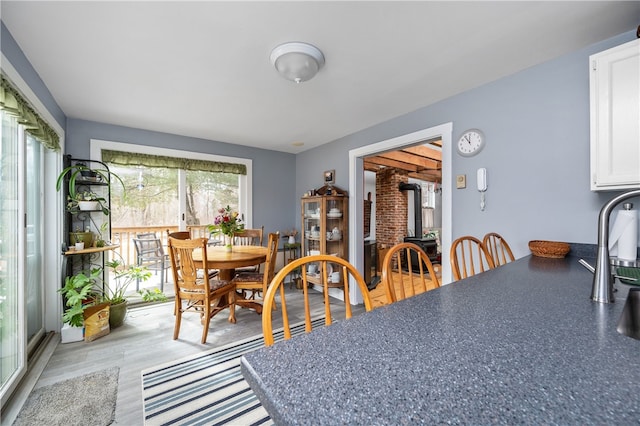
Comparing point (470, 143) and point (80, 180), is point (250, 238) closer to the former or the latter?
point (80, 180)

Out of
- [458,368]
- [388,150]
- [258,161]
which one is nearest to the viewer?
[458,368]

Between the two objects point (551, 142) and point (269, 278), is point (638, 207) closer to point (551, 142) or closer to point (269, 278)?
point (551, 142)

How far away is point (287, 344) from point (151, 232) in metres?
4.24

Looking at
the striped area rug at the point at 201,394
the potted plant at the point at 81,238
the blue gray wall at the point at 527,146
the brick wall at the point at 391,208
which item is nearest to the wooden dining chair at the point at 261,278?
the striped area rug at the point at 201,394

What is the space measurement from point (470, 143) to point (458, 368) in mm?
2323

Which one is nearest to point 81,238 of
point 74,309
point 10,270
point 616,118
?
point 74,309

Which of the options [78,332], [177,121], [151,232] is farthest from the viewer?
[151,232]

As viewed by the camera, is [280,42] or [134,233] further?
[134,233]

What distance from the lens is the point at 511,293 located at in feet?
3.34

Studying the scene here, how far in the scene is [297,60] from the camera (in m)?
1.80

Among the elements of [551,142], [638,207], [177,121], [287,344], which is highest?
[177,121]

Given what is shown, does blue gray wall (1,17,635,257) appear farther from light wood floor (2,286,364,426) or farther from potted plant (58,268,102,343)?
light wood floor (2,286,364,426)

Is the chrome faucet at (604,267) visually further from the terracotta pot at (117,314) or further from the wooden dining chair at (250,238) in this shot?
the terracotta pot at (117,314)

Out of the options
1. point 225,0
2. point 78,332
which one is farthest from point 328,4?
point 78,332
